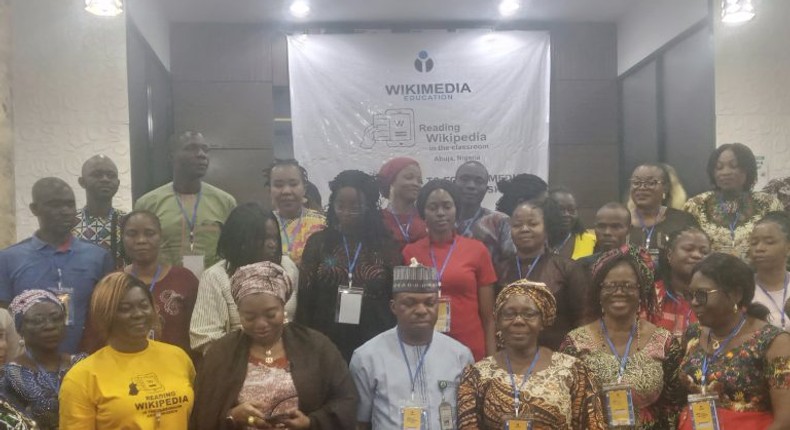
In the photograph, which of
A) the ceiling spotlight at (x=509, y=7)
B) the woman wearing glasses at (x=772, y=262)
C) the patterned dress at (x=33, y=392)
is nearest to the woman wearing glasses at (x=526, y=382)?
the woman wearing glasses at (x=772, y=262)

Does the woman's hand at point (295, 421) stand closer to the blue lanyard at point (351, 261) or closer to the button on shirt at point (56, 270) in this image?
the blue lanyard at point (351, 261)

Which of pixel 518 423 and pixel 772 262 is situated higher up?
pixel 772 262

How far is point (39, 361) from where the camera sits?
10.9ft

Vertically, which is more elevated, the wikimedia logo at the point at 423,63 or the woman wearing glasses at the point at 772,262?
the wikimedia logo at the point at 423,63

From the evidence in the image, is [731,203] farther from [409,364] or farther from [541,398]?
[409,364]

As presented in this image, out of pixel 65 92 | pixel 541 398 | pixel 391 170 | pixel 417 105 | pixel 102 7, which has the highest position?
pixel 102 7

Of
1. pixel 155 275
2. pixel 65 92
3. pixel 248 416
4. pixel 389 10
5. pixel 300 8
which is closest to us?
pixel 248 416

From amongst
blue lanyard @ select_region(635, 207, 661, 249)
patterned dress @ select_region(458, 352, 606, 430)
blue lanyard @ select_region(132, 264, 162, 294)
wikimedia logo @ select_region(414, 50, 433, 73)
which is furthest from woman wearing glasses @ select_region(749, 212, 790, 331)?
wikimedia logo @ select_region(414, 50, 433, 73)

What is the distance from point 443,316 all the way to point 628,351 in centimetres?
89

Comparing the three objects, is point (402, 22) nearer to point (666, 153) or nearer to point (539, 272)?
point (666, 153)

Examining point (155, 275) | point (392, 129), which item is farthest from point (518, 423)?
point (392, 129)

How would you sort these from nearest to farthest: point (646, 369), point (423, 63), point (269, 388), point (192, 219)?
1. point (269, 388)
2. point (646, 369)
3. point (192, 219)
4. point (423, 63)

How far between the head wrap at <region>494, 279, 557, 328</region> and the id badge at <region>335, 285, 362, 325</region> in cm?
80

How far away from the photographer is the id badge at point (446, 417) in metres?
3.28
